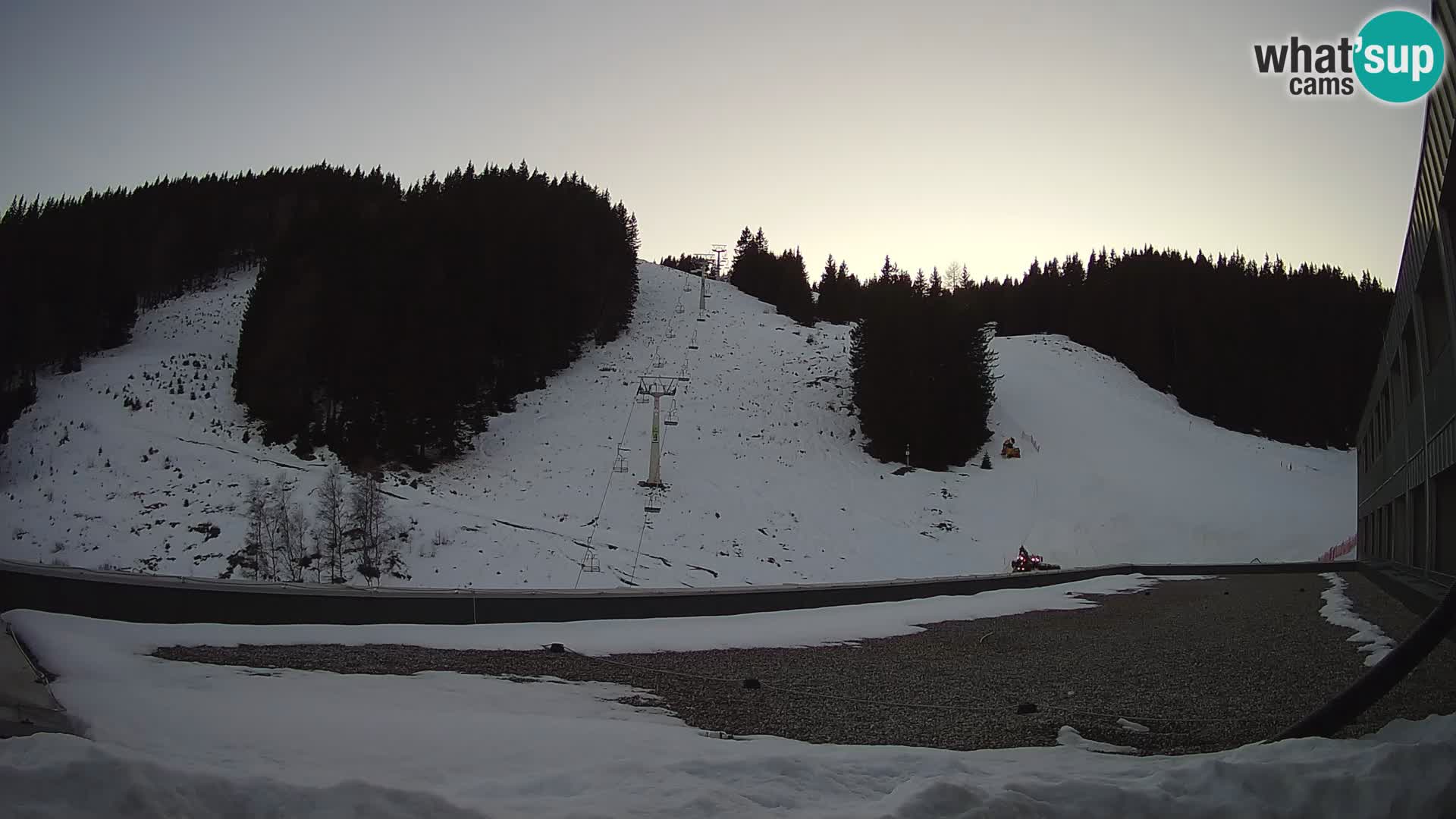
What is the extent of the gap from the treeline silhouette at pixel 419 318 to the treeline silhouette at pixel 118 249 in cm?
492

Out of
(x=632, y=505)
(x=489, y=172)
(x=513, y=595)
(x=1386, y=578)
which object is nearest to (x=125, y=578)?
(x=513, y=595)

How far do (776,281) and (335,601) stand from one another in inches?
2727

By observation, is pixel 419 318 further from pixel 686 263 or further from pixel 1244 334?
pixel 686 263

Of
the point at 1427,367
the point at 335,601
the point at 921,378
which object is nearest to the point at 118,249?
the point at 921,378

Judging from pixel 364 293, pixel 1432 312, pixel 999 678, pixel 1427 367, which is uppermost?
pixel 364 293

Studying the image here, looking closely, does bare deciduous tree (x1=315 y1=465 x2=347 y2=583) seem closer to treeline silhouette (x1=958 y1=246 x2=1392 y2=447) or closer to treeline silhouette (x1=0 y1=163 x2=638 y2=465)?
treeline silhouette (x1=0 y1=163 x2=638 y2=465)

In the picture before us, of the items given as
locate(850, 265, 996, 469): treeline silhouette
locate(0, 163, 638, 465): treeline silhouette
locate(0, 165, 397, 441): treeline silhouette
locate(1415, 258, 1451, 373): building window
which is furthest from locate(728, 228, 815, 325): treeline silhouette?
locate(1415, 258, 1451, 373): building window

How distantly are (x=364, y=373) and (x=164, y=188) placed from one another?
45309mm

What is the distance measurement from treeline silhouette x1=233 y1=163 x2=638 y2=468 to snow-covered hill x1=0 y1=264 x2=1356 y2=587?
1.57 metres

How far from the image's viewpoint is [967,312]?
43719 millimetres

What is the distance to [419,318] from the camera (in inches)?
1352

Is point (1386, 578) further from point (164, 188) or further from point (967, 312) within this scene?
point (164, 188)

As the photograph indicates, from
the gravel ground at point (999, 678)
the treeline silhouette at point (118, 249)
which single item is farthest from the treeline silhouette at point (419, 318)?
the gravel ground at point (999, 678)

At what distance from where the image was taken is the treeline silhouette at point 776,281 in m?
72.8
